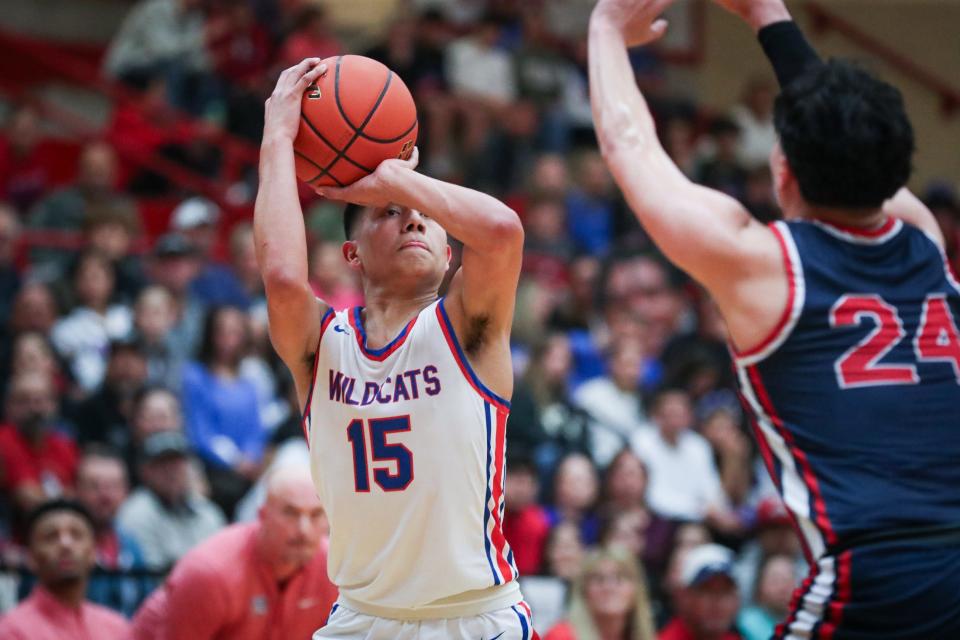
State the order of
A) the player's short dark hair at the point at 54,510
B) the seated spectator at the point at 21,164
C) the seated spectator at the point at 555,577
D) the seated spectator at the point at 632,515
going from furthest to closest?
the seated spectator at the point at 21,164 → the seated spectator at the point at 632,515 → the seated spectator at the point at 555,577 → the player's short dark hair at the point at 54,510

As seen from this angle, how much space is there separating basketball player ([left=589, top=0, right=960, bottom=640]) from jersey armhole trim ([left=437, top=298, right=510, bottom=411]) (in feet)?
2.90

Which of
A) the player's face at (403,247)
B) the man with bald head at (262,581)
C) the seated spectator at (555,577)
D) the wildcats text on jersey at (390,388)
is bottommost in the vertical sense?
the seated spectator at (555,577)

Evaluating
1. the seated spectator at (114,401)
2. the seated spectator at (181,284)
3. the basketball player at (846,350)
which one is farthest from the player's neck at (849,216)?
the seated spectator at (181,284)

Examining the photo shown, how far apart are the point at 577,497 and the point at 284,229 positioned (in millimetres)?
5829

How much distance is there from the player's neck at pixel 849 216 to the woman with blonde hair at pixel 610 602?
4.72m

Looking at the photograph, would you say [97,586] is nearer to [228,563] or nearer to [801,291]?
[228,563]

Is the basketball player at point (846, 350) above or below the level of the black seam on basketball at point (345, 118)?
below

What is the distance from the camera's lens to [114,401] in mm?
10062

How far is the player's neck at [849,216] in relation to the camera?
3680 millimetres

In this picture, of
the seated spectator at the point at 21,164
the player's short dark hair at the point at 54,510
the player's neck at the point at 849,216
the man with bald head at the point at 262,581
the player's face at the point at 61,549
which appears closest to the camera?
the player's neck at the point at 849,216

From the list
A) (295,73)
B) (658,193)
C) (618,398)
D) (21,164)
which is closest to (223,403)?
(618,398)

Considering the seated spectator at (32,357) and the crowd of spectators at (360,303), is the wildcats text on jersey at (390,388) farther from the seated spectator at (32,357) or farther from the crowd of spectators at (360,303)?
the seated spectator at (32,357)

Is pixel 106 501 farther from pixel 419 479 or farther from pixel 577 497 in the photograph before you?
pixel 419 479

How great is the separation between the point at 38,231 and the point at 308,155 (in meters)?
8.45
